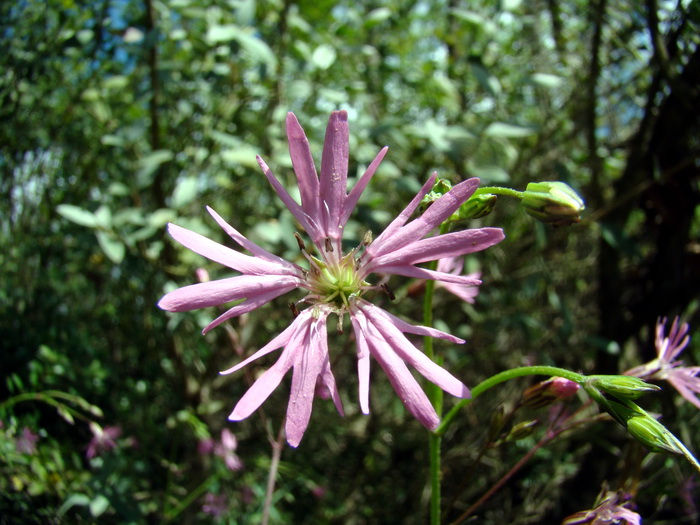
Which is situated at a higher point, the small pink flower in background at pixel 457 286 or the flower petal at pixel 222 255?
the flower petal at pixel 222 255

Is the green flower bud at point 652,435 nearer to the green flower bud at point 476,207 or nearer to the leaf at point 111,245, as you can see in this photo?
the green flower bud at point 476,207

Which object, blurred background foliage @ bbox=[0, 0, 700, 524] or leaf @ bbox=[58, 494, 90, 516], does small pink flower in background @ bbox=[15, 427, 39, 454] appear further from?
leaf @ bbox=[58, 494, 90, 516]

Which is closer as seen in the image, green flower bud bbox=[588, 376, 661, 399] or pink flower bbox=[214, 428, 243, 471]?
green flower bud bbox=[588, 376, 661, 399]

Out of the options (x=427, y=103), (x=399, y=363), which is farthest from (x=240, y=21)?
(x=399, y=363)

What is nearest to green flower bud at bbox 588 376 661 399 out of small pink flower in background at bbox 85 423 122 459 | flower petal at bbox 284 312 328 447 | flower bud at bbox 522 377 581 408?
flower bud at bbox 522 377 581 408

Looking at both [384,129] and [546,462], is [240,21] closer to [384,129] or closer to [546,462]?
A: [384,129]

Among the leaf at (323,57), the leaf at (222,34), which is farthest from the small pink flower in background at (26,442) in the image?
the leaf at (323,57)
